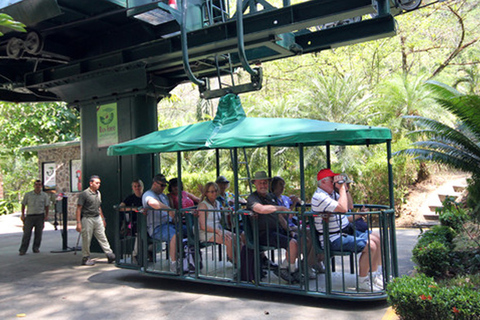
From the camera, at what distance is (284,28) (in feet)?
23.7

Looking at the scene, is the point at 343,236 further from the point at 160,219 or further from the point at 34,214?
the point at 34,214

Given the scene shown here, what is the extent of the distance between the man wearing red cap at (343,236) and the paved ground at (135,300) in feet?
1.19

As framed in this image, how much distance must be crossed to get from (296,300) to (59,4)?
20.3 feet

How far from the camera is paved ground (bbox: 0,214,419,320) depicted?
219 inches

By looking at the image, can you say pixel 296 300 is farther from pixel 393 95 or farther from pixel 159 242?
pixel 393 95

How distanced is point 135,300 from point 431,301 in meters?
3.91

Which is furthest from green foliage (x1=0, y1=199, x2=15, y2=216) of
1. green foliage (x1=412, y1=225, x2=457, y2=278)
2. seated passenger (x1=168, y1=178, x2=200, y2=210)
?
green foliage (x1=412, y1=225, x2=457, y2=278)

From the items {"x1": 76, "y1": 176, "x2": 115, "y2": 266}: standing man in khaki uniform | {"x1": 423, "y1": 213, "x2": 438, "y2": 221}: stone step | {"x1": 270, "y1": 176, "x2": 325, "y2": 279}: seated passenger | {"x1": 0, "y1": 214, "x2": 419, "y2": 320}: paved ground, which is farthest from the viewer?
{"x1": 423, "y1": 213, "x2": 438, "y2": 221}: stone step

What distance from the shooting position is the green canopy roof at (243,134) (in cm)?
577

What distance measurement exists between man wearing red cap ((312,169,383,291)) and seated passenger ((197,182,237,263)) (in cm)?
147

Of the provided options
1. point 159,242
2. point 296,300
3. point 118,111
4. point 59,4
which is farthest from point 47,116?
point 296,300

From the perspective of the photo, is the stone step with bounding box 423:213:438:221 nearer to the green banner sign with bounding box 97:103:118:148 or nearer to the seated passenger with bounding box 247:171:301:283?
the seated passenger with bounding box 247:171:301:283

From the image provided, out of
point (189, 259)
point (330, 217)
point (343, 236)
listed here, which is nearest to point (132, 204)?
point (189, 259)

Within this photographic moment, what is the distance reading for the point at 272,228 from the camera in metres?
6.34
